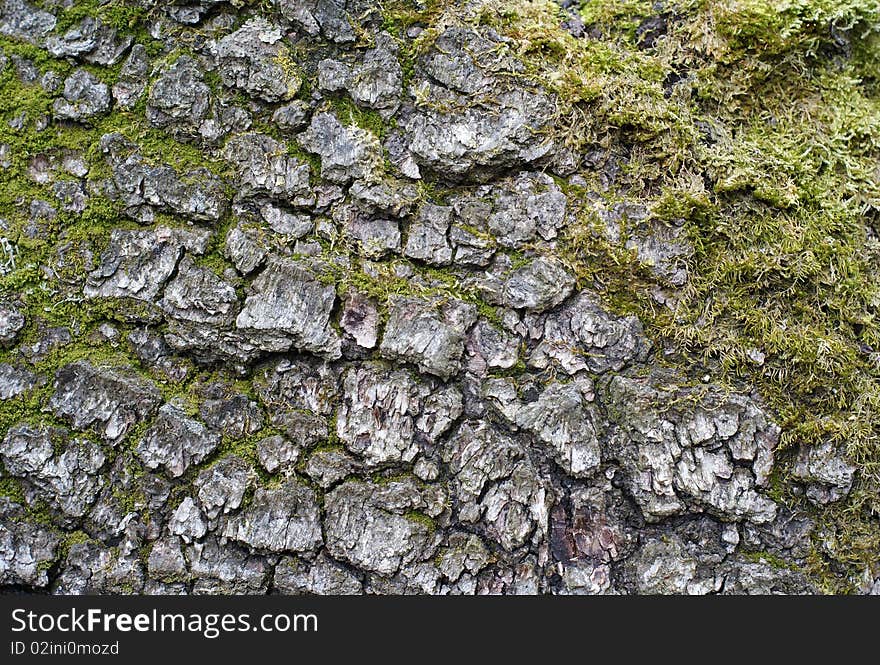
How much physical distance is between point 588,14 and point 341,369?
1.57 m

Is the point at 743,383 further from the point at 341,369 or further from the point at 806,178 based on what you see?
the point at 341,369

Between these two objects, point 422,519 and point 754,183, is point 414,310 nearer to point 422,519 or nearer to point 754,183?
point 422,519

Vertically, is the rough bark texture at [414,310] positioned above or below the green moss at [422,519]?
above

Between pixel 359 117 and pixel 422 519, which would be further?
pixel 359 117

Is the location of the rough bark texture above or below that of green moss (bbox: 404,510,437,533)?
above

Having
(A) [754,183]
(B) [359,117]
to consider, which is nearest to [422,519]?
(B) [359,117]

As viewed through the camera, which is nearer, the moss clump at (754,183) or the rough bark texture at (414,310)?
the rough bark texture at (414,310)

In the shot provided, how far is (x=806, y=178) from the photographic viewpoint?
225 centimetres

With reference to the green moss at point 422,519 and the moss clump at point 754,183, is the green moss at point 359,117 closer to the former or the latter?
the moss clump at point 754,183

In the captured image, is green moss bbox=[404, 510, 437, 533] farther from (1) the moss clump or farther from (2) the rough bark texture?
→ (1) the moss clump

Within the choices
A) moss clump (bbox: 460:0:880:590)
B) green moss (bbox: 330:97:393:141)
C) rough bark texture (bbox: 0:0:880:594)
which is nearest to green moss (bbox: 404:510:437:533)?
rough bark texture (bbox: 0:0:880:594)

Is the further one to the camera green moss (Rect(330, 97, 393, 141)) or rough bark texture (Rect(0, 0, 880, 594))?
green moss (Rect(330, 97, 393, 141))

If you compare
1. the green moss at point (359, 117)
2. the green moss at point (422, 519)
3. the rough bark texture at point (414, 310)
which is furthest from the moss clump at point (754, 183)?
the green moss at point (422, 519)

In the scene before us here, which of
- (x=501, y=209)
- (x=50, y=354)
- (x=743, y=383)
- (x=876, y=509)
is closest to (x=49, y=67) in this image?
(x=50, y=354)
